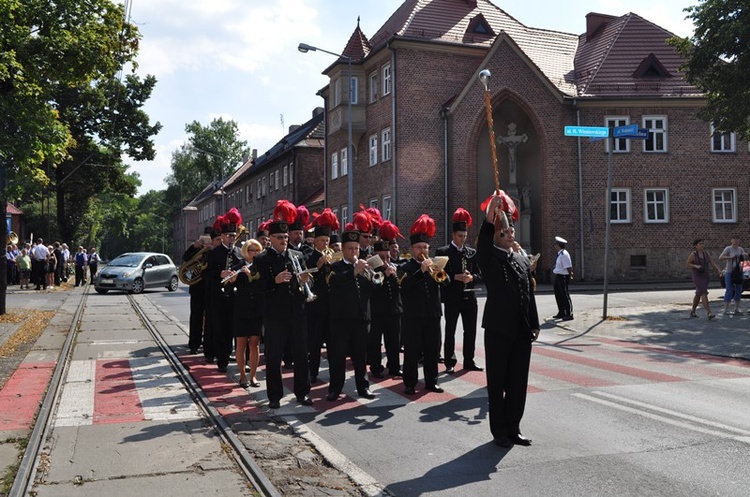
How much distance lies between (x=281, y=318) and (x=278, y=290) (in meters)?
0.30

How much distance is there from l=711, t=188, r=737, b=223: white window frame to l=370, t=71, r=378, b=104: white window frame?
1637 cm

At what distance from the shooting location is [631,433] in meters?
6.35

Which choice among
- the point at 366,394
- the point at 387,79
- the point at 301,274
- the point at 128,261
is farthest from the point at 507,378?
the point at 387,79

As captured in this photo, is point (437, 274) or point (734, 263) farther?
point (734, 263)

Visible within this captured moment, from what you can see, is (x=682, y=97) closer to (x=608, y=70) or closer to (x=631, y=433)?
(x=608, y=70)

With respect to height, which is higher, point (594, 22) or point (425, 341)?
point (594, 22)

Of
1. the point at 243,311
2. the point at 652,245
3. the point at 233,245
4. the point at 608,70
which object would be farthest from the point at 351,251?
the point at 608,70

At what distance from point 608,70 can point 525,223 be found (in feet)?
28.3

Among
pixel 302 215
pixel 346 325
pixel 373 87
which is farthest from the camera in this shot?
pixel 373 87

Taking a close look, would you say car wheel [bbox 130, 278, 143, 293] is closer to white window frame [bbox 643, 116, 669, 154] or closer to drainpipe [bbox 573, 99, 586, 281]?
drainpipe [bbox 573, 99, 586, 281]

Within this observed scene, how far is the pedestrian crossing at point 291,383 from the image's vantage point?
7598 millimetres

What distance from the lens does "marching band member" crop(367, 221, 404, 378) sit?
30.2 ft

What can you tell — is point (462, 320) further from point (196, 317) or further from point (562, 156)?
point (562, 156)

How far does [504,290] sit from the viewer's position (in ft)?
20.9
